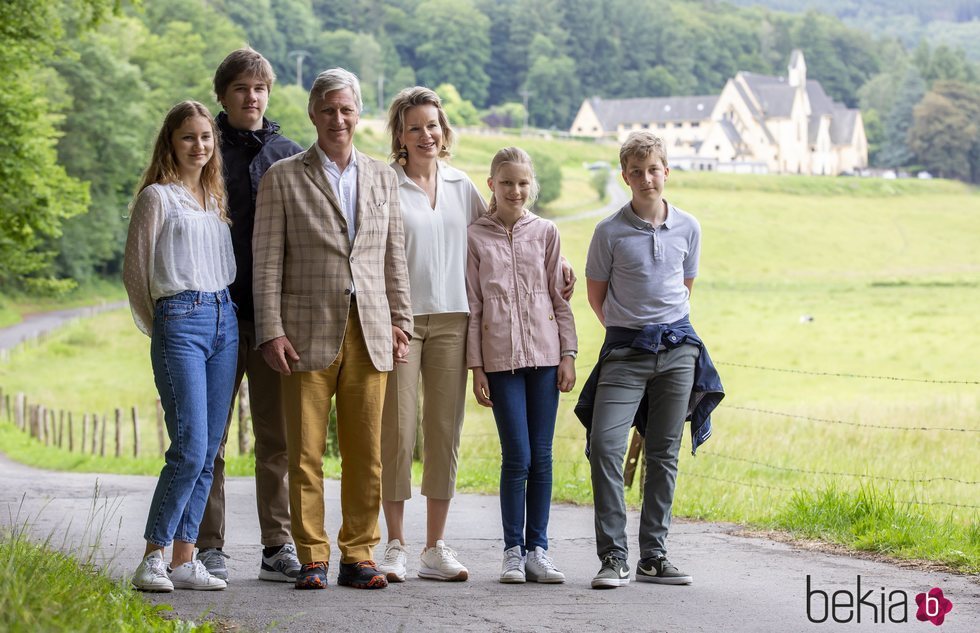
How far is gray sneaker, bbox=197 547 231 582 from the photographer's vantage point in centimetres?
556

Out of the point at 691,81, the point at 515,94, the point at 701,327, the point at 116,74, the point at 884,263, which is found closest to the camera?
the point at 701,327

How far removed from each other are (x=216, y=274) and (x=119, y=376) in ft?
104

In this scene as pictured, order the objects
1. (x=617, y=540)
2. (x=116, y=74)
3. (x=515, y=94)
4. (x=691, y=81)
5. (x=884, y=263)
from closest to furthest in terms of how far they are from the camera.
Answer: (x=617, y=540) → (x=116, y=74) → (x=884, y=263) → (x=515, y=94) → (x=691, y=81)

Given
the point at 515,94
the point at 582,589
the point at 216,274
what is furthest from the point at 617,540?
the point at 515,94

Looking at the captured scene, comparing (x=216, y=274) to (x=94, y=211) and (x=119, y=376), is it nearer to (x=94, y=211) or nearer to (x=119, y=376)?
(x=119, y=376)

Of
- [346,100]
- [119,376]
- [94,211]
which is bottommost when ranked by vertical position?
[119,376]

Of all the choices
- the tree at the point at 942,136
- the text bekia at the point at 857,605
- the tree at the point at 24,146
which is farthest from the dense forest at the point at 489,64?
the text bekia at the point at 857,605

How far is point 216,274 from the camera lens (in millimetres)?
5328

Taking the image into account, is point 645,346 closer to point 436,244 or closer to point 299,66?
point 436,244

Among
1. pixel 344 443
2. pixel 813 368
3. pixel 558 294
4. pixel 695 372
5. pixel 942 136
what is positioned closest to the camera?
pixel 344 443

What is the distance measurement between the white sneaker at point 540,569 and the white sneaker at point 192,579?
137 centimetres

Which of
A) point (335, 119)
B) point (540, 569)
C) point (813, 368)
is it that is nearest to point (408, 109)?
point (335, 119)

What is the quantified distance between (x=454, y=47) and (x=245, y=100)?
13366cm

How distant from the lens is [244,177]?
564cm
